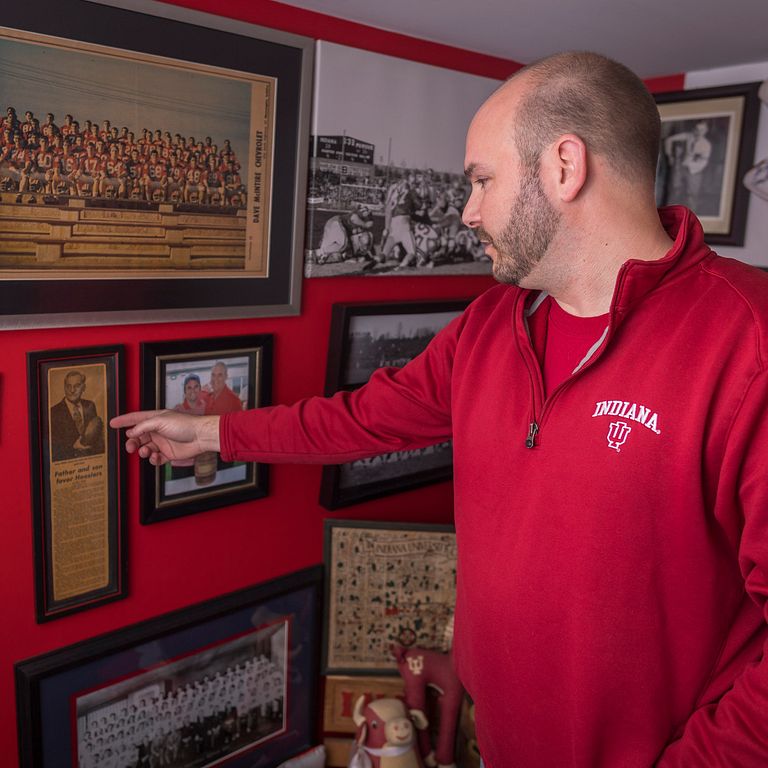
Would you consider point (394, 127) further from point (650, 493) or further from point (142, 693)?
point (142, 693)

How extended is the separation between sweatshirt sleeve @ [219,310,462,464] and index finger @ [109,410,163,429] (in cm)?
15

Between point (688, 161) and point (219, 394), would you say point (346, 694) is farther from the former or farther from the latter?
point (688, 161)

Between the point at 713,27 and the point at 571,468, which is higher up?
the point at 713,27

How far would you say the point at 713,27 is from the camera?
1.75 metres

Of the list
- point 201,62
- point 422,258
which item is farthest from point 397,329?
point 201,62

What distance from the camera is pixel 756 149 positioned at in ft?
7.03

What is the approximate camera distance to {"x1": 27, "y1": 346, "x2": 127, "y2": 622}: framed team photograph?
1438 mm

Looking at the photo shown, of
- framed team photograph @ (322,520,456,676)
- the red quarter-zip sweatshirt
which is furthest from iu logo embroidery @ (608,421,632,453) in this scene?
framed team photograph @ (322,520,456,676)

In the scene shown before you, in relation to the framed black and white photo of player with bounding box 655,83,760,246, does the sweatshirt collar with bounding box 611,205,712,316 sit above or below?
below

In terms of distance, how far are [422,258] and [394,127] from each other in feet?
1.11

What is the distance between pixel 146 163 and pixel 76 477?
62cm

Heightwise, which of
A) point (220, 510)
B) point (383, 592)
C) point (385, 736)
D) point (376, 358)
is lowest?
point (385, 736)

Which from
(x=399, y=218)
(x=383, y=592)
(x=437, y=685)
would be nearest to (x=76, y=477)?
(x=383, y=592)

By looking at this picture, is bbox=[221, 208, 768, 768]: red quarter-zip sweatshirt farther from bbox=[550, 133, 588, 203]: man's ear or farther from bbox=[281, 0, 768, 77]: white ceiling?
bbox=[281, 0, 768, 77]: white ceiling
